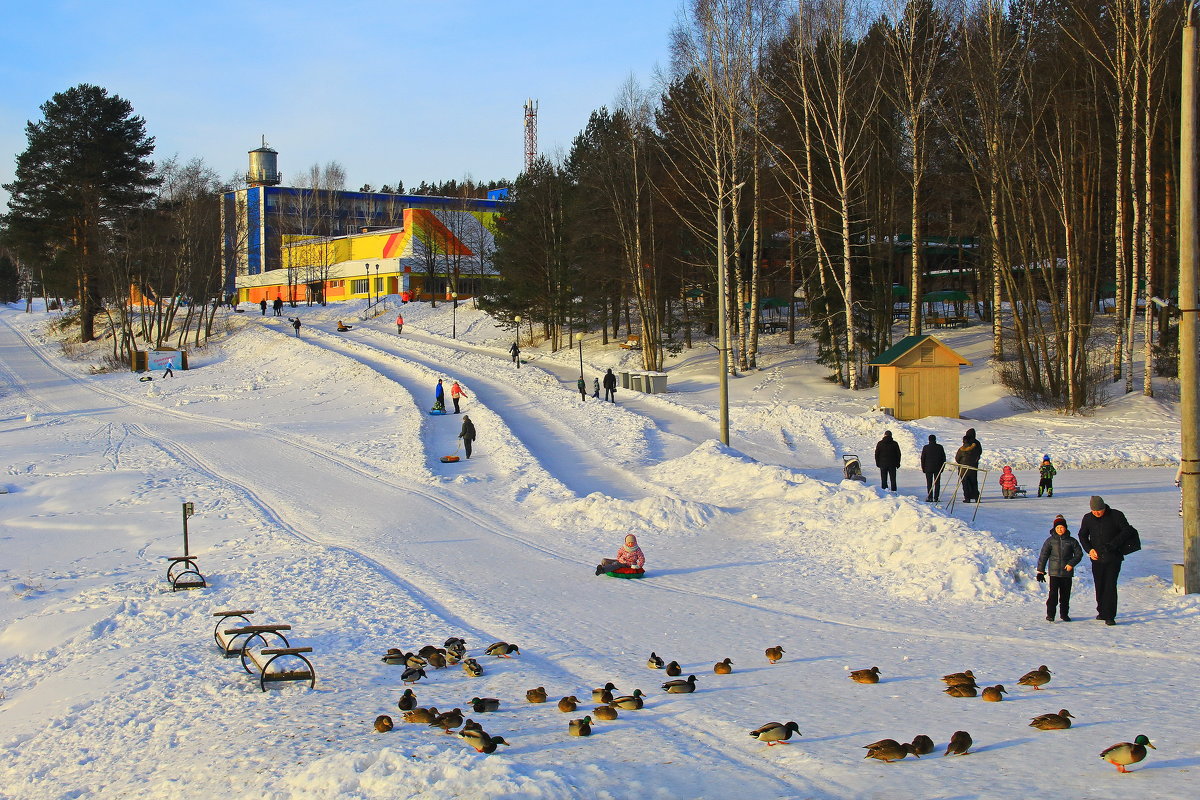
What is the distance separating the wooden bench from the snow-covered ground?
11.6 inches

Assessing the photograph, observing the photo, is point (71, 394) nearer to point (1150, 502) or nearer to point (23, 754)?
point (23, 754)

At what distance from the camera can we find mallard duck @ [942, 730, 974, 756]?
6.73m

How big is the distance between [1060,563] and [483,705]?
6.89 m

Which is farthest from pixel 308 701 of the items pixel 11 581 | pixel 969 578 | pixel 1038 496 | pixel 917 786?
pixel 1038 496

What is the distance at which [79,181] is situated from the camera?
5600 centimetres

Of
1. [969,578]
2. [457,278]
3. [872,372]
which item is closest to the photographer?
[969,578]

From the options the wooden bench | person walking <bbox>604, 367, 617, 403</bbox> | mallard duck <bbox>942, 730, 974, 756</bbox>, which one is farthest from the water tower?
mallard duck <bbox>942, 730, 974, 756</bbox>

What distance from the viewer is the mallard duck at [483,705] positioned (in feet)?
26.2

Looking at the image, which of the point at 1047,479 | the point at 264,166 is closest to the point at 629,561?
the point at 1047,479

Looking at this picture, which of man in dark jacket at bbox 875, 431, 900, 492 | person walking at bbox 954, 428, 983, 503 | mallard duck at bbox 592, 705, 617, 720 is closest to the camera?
mallard duck at bbox 592, 705, 617, 720

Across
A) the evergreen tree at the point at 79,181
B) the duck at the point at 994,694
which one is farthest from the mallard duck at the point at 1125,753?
the evergreen tree at the point at 79,181

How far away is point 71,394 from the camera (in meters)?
44.5

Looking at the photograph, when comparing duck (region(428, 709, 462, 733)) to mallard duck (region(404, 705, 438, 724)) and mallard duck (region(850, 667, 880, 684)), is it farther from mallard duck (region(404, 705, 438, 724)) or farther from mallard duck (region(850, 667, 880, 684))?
mallard duck (region(850, 667, 880, 684))

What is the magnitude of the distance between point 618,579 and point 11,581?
10473mm
